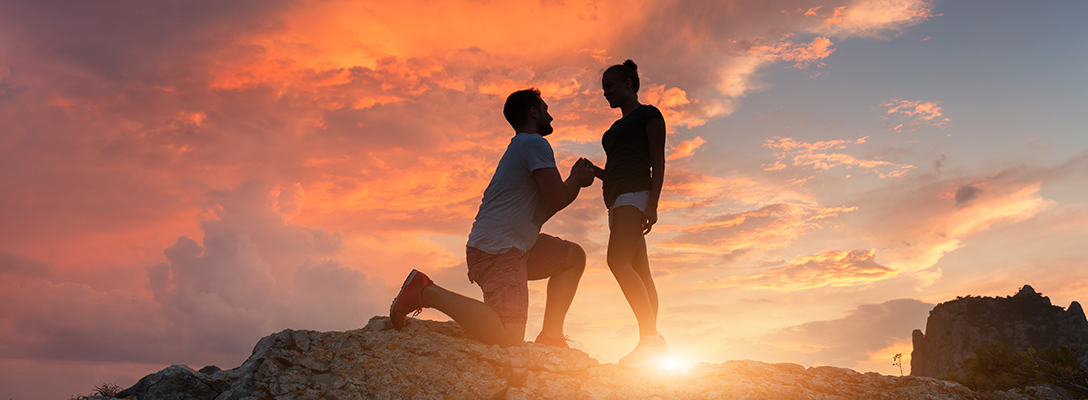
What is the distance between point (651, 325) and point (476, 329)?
176cm

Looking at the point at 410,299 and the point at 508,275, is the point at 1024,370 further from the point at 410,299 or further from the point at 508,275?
the point at 410,299

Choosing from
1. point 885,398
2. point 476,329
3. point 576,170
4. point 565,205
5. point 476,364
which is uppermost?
point 576,170

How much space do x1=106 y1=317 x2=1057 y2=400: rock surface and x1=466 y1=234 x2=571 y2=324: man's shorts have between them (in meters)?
0.38

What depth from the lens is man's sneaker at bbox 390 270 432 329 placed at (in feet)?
17.4

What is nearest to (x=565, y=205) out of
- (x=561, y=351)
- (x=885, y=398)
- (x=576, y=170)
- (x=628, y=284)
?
(x=576, y=170)

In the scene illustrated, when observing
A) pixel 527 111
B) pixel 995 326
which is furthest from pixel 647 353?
pixel 995 326

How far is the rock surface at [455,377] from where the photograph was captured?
4.49 m

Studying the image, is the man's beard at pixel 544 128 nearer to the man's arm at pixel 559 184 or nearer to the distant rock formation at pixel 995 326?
the man's arm at pixel 559 184

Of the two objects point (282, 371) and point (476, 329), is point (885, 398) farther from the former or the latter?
point (282, 371)

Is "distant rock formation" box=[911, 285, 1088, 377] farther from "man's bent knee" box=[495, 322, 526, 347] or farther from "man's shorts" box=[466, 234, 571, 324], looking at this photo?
"man's bent knee" box=[495, 322, 526, 347]

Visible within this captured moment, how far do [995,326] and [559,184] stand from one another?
60.7m

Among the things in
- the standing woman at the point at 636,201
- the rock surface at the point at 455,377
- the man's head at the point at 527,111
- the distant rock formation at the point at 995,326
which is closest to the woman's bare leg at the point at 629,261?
the standing woman at the point at 636,201

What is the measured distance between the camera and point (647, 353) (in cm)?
529

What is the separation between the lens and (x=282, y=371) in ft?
14.9
